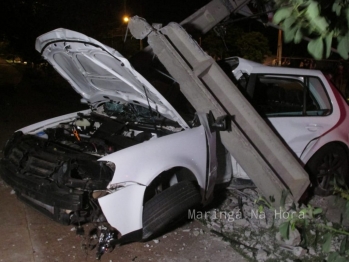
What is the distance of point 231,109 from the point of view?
469cm

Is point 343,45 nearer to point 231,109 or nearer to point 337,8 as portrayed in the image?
point 337,8

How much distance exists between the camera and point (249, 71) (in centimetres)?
538

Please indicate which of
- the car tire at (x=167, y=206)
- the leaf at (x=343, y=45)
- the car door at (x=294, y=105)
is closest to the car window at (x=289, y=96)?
the car door at (x=294, y=105)

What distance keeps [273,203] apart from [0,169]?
10.1 feet

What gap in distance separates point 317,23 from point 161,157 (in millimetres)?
2612

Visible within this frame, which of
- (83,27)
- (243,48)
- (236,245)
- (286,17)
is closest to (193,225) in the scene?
(236,245)

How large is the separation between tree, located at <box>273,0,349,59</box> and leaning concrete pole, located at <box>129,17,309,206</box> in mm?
2585

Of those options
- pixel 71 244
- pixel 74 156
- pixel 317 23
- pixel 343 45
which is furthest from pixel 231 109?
pixel 317 23

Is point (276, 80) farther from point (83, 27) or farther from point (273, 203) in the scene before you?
point (83, 27)

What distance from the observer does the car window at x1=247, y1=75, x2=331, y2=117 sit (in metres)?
5.41

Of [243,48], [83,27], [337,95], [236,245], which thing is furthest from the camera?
[243,48]

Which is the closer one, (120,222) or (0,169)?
(120,222)

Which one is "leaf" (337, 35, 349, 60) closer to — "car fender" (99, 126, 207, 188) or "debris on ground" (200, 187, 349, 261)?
"debris on ground" (200, 187, 349, 261)

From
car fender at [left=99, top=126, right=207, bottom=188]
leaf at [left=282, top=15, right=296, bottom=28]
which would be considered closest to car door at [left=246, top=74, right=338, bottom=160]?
car fender at [left=99, top=126, right=207, bottom=188]
